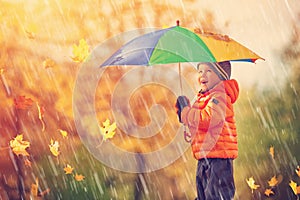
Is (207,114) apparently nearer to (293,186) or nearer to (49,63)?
(293,186)

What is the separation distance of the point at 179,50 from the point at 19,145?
7.67 feet

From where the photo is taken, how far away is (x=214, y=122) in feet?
16.7

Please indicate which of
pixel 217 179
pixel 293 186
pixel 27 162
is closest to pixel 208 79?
pixel 217 179

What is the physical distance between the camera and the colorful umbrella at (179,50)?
4863 millimetres

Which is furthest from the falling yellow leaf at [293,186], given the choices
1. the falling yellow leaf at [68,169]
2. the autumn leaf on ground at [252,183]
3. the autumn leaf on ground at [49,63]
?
the autumn leaf on ground at [49,63]

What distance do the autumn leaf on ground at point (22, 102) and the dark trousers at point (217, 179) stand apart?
208 cm

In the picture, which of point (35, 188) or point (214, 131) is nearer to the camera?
point (214, 131)

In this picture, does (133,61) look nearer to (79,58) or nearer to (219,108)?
(219,108)

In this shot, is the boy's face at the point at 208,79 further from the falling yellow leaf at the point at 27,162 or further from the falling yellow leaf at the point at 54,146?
the falling yellow leaf at the point at 27,162

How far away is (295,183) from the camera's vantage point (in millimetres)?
6215

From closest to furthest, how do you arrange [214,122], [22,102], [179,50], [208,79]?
[179,50]
[214,122]
[208,79]
[22,102]

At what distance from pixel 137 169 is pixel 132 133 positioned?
41 centimetres

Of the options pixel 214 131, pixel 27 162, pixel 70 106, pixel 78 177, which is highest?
pixel 70 106

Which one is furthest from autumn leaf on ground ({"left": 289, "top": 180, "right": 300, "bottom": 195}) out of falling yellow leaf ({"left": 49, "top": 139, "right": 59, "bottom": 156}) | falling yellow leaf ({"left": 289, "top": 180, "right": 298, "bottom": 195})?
falling yellow leaf ({"left": 49, "top": 139, "right": 59, "bottom": 156})
